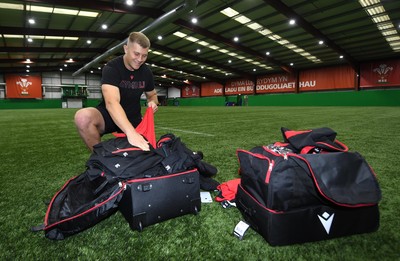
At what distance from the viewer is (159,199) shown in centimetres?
100

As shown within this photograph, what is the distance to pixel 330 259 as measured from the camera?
0.78 meters

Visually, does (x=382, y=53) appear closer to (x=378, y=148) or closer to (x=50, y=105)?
(x=378, y=148)

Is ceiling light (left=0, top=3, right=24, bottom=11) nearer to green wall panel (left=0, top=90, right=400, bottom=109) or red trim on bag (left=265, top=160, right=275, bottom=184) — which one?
red trim on bag (left=265, top=160, right=275, bottom=184)

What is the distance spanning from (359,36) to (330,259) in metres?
16.4

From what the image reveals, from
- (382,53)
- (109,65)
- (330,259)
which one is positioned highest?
(382,53)

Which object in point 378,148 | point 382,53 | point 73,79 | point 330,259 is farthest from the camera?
point 73,79

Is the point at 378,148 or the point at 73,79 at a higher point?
the point at 73,79

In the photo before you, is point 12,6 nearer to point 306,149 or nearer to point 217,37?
point 217,37

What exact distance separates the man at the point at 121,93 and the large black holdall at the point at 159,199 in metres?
0.45

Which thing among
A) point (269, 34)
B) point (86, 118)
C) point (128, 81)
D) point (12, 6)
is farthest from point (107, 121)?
point (269, 34)

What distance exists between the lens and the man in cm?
156

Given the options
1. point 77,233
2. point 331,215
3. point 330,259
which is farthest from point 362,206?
point 77,233

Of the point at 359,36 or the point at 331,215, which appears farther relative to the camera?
the point at 359,36

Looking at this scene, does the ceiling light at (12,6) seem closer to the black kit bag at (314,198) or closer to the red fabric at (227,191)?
the red fabric at (227,191)
